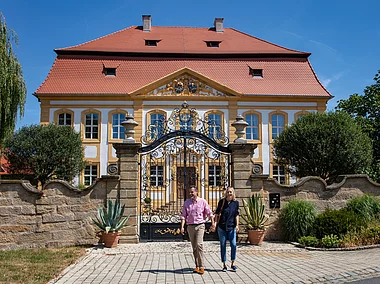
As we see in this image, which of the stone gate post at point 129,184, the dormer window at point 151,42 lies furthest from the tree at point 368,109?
the stone gate post at point 129,184

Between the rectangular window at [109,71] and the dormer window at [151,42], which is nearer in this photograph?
the rectangular window at [109,71]

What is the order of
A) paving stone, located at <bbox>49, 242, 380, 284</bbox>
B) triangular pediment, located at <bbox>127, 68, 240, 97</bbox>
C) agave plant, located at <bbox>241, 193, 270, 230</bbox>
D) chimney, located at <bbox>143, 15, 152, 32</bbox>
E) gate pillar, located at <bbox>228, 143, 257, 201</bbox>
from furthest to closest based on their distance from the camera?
1. chimney, located at <bbox>143, 15, 152, 32</bbox>
2. triangular pediment, located at <bbox>127, 68, 240, 97</bbox>
3. gate pillar, located at <bbox>228, 143, 257, 201</bbox>
4. agave plant, located at <bbox>241, 193, 270, 230</bbox>
5. paving stone, located at <bbox>49, 242, 380, 284</bbox>

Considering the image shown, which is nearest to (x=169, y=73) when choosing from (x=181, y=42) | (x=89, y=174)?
(x=181, y=42)

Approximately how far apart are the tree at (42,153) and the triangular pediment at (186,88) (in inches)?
270

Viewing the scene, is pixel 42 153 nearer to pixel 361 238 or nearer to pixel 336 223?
pixel 336 223

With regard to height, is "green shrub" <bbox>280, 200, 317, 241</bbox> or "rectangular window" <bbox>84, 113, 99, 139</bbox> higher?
"rectangular window" <bbox>84, 113, 99, 139</bbox>

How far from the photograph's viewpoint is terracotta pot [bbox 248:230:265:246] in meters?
10.9

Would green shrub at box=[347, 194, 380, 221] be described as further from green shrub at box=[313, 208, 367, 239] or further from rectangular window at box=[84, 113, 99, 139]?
rectangular window at box=[84, 113, 99, 139]

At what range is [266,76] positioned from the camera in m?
27.9

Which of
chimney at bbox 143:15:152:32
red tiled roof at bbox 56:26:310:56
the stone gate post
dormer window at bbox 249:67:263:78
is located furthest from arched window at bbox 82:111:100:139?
the stone gate post

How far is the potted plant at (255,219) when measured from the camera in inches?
430

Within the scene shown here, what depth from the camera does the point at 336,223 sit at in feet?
35.1

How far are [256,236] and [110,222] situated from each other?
12.8ft

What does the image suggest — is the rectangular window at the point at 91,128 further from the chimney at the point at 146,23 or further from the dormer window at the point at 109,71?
the chimney at the point at 146,23
